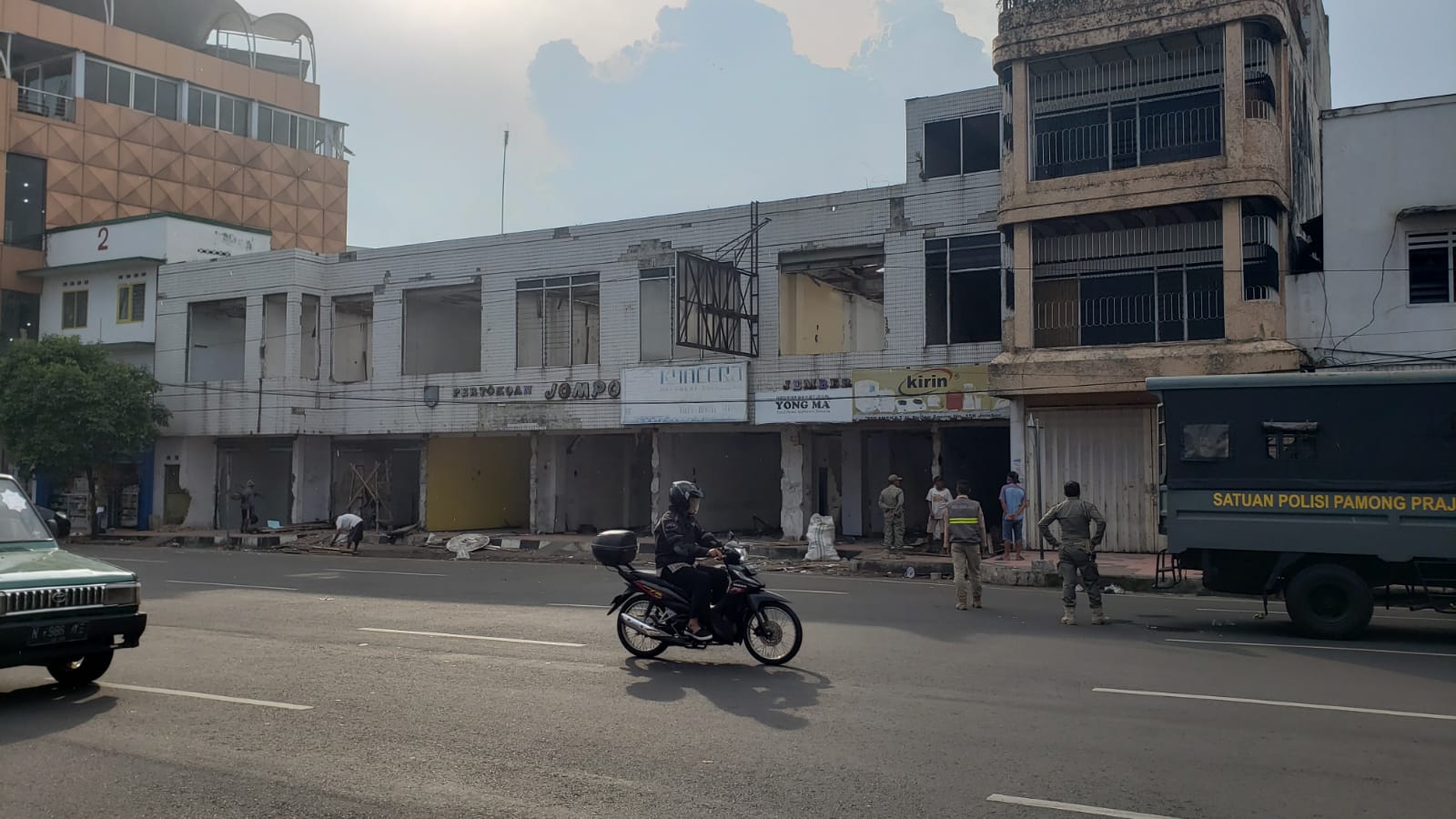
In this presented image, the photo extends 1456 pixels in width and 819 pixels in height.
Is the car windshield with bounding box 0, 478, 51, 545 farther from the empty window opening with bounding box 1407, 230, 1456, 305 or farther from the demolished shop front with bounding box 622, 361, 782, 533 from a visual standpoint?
the empty window opening with bounding box 1407, 230, 1456, 305

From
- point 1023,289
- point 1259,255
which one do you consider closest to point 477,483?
point 1023,289

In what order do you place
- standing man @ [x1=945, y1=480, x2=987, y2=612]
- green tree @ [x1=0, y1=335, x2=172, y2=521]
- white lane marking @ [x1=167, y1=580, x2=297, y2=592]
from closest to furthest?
1. standing man @ [x1=945, y1=480, x2=987, y2=612]
2. white lane marking @ [x1=167, y1=580, x2=297, y2=592]
3. green tree @ [x1=0, y1=335, x2=172, y2=521]

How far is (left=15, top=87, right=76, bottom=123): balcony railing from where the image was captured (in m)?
41.7

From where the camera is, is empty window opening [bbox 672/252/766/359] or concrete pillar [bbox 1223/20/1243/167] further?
empty window opening [bbox 672/252/766/359]

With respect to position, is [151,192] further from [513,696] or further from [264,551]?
[513,696]

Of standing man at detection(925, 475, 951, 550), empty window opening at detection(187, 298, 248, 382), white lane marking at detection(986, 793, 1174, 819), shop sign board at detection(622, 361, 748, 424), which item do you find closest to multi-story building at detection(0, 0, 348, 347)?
empty window opening at detection(187, 298, 248, 382)

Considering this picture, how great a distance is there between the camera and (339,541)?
28781mm

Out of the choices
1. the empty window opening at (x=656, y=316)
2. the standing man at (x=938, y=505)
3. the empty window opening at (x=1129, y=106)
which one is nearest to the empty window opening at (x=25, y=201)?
the empty window opening at (x=656, y=316)

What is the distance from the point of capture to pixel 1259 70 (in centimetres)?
2112

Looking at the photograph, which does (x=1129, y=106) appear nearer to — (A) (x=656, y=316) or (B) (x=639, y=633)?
(A) (x=656, y=316)

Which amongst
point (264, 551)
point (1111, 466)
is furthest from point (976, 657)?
point (264, 551)

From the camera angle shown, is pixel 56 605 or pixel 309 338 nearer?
pixel 56 605

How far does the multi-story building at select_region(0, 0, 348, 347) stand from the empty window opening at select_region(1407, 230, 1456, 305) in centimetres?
3519

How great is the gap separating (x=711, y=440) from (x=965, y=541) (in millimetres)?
17068
